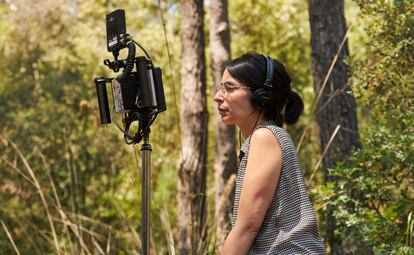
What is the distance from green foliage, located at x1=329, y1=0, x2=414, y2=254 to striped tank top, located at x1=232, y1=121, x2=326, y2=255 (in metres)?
2.03

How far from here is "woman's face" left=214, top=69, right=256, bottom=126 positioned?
2.85 meters

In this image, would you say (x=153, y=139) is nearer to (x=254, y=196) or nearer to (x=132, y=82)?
(x=132, y=82)

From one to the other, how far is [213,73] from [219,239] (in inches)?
141

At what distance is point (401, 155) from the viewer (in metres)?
4.79

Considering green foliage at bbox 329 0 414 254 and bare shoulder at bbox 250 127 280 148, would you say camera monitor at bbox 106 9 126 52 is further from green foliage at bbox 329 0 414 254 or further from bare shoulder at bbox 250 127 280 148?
green foliage at bbox 329 0 414 254

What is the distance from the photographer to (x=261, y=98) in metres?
2.81

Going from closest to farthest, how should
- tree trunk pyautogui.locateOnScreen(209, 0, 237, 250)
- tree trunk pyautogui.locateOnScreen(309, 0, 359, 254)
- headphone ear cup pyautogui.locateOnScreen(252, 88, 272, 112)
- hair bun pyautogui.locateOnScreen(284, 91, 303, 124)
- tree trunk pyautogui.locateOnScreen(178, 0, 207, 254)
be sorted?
headphone ear cup pyautogui.locateOnScreen(252, 88, 272, 112)
hair bun pyautogui.locateOnScreen(284, 91, 303, 124)
tree trunk pyautogui.locateOnScreen(309, 0, 359, 254)
tree trunk pyautogui.locateOnScreen(178, 0, 207, 254)
tree trunk pyautogui.locateOnScreen(209, 0, 237, 250)

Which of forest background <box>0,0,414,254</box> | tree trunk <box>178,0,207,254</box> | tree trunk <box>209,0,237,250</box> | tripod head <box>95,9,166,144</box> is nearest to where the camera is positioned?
tripod head <box>95,9,166,144</box>

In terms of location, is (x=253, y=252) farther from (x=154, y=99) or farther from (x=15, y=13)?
(x=15, y=13)

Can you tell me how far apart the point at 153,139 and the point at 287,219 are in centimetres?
797

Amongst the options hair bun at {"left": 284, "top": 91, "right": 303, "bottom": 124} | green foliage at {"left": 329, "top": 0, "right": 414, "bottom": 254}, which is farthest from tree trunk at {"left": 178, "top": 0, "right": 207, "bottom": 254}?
hair bun at {"left": 284, "top": 91, "right": 303, "bottom": 124}

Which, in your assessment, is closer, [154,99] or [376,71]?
[154,99]

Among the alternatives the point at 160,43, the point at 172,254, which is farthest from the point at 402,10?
the point at 160,43

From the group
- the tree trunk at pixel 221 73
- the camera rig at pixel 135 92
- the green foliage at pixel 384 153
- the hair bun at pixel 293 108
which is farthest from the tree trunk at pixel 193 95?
the hair bun at pixel 293 108
